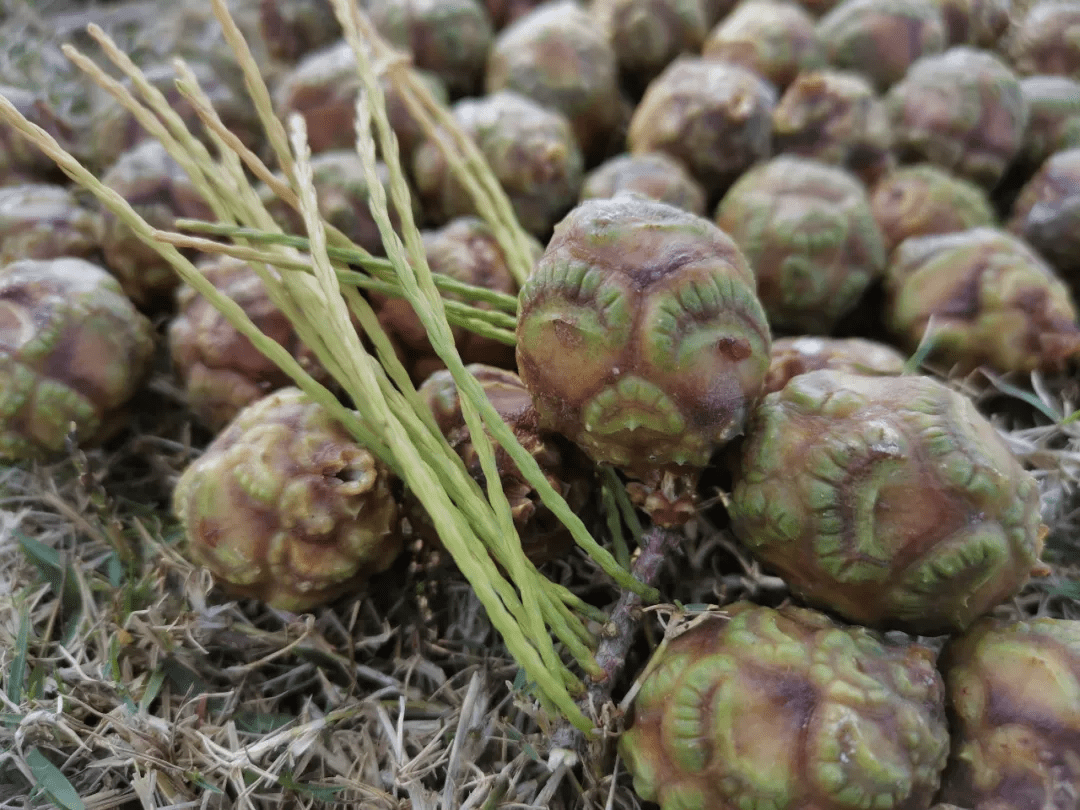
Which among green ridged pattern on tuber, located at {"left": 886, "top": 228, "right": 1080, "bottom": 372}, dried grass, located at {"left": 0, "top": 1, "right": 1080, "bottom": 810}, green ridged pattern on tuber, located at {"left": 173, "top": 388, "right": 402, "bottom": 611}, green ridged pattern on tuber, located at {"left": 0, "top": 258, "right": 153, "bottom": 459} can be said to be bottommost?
dried grass, located at {"left": 0, "top": 1, "right": 1080, "bottom": 810}

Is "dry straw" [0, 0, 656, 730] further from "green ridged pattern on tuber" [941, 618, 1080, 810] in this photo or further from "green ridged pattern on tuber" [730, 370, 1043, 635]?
"green ridged pattern on tuber" [941, 618, 1080, 810]

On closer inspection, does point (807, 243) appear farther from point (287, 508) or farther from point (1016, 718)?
point (287, 508)

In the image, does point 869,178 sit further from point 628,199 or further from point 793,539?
point 793,539

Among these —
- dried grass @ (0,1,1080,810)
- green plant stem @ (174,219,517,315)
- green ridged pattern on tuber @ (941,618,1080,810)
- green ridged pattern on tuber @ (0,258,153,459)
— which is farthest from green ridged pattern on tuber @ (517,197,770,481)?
green ridged pattern on tuber @ (0,258,153,459)

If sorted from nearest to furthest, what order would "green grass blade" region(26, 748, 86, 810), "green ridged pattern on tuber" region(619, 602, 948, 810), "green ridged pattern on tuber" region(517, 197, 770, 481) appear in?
1. "green ridged pattern on tuber" region(619, 602, 948, 810)
2. "green ridged pattern on tuber" region(517, 197, 770, 481)
3. "green grass blade" region(26, 748, 86, 810)

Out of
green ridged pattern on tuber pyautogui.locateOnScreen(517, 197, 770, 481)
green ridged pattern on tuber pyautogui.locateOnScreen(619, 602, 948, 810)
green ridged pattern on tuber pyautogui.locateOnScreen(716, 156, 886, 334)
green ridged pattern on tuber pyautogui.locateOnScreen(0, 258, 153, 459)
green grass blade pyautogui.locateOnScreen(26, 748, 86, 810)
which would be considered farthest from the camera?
green ridged pattern on tuber pyautogui.locateOnScreen(716, 156, 886, 334)

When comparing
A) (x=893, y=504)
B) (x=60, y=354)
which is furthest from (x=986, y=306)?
(x=60, y=354)

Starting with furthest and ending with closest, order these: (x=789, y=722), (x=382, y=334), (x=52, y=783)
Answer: (x=382, y=334), (x=52, y=783), (x=789, y=722)
